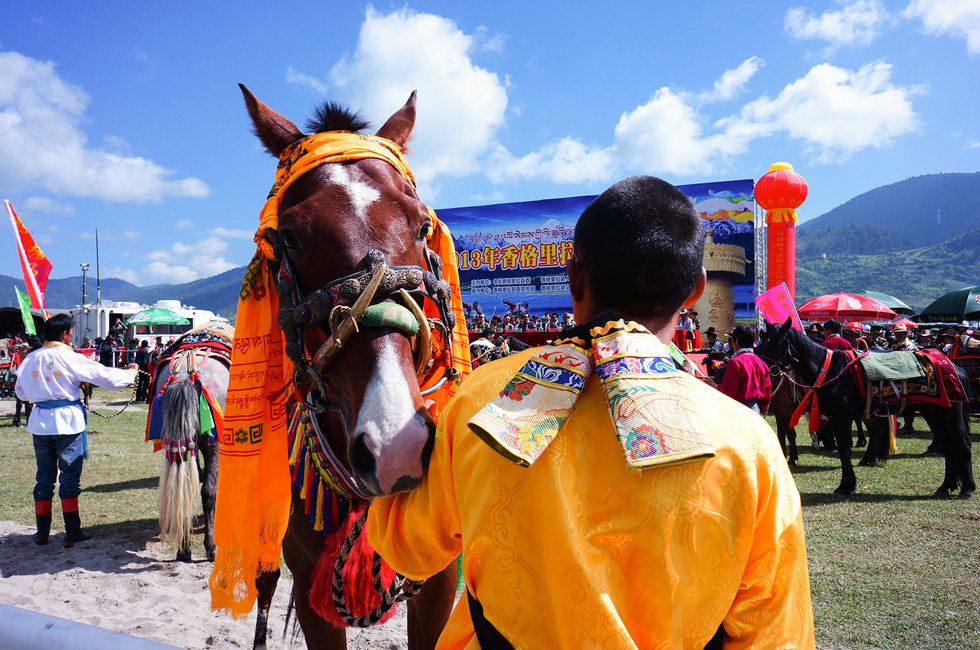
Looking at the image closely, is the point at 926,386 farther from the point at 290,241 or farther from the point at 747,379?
the point at 290,241

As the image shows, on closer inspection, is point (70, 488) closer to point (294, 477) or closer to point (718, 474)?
point (294, 477)

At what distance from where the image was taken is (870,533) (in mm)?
5934

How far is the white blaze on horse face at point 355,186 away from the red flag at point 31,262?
1036cm

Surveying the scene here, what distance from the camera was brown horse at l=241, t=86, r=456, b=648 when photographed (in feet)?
4.29

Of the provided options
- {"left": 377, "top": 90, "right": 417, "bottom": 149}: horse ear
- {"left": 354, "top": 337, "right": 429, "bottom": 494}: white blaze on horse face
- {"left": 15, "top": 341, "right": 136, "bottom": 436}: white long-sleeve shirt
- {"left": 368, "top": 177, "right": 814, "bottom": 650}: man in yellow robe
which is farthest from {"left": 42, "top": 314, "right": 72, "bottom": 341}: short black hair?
{"left": 368, "top": 177, "right": 814, "bottom": 650}: man in yellow robe

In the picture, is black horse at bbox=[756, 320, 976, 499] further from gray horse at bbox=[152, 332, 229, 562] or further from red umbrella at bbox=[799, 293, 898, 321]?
red umbrella at bbox=[799, 293, 898, 321]

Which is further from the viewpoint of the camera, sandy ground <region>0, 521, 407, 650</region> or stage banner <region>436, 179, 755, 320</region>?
stage banner <region>436, 179, 755, 320</region>

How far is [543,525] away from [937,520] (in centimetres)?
731

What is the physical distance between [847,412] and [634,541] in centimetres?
845

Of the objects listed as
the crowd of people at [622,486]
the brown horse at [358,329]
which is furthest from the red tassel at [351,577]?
the crowd of people at [622,486]

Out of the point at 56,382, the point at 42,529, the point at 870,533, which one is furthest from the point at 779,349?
the point at 42,529

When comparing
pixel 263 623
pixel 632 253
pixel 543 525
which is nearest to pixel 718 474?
pixel 543 525

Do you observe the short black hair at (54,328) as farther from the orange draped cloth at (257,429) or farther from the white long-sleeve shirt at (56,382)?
the orange draped cloth at (257,429)

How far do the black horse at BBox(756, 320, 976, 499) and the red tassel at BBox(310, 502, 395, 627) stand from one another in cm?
727
